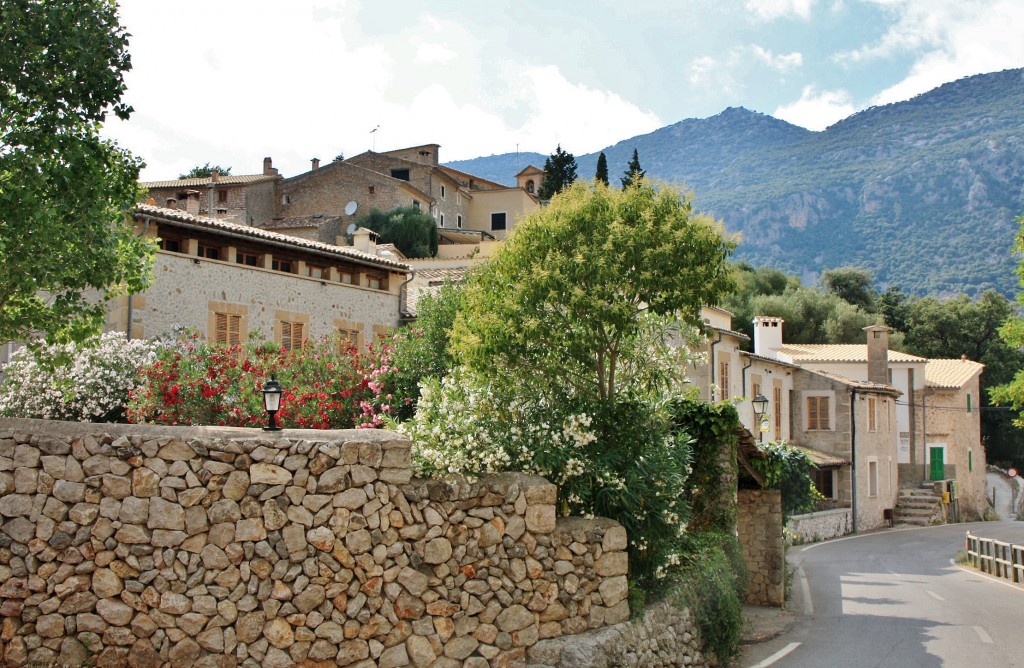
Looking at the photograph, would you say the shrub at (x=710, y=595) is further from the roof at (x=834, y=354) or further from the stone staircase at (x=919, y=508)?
the stone staircase at (x=919, y=508)

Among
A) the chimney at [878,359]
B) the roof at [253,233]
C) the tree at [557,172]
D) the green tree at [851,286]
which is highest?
the tree at [557,172]

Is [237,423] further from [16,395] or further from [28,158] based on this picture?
[28,158]

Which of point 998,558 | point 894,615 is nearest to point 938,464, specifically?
point 998,558

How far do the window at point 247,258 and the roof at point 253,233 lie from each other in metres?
0.60

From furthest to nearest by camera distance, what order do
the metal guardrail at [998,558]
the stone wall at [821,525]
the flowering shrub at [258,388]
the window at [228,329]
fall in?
1. the stone wall at [821,525]
2. the metal guardrail at [998,558]
3. the window at [228,329]
4. the flowering shrub at [258,388]

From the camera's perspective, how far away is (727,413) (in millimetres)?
17531

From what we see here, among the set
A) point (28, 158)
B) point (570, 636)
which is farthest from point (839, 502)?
point (28, 158)

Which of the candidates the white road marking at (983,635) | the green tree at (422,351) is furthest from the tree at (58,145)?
the white road marking at (983,635)

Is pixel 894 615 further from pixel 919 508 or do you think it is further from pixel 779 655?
pixel 919 508

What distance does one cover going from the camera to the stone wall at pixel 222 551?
1056cm

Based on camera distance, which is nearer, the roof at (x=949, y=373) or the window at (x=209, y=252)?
the window at (x=209, y=252)

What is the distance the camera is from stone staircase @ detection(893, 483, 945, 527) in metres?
47.1

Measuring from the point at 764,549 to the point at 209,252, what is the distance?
1413cm

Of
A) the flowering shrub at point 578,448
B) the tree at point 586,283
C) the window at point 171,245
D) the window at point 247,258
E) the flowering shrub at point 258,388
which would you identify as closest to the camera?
the flowering shrub at point 578,448
